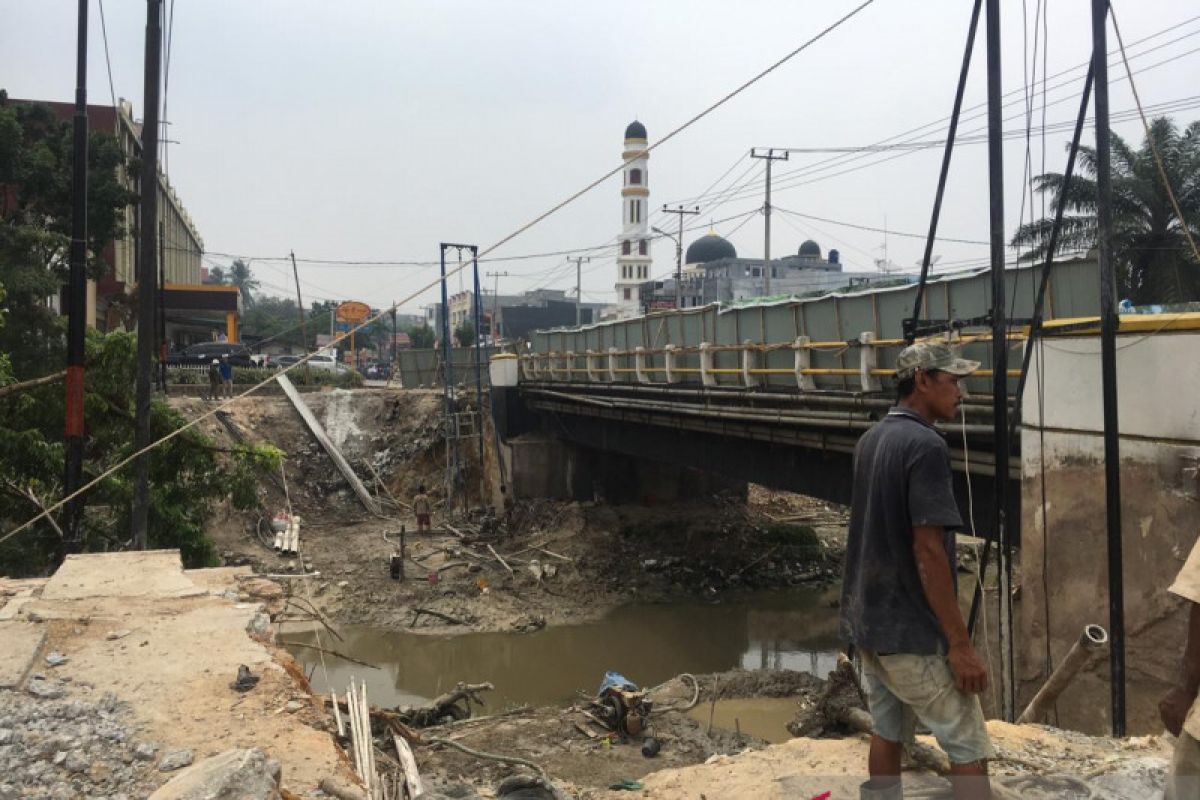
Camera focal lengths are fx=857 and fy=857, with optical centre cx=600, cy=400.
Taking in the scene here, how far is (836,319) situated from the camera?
11516 millimetres

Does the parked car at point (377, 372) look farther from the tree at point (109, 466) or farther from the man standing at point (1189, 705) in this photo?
the man standing at point (1189, 705)

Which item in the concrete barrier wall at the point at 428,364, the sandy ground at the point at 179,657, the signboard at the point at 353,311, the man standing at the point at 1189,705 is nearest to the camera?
the man standing at the point at 1189,705

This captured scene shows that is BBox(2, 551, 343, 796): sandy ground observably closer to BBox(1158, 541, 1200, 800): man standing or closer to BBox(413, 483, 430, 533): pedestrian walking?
BBox(1158, 541, 1200, 800): man standing

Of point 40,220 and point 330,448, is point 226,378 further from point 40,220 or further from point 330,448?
point 40,220

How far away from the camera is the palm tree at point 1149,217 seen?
75.2 ft

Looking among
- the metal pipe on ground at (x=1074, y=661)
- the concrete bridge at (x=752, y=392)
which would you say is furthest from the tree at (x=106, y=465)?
the metal pipe on ground at (x=1074, y=661)

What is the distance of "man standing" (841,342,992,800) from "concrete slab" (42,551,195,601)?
5.00 m

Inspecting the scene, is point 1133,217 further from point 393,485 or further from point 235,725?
point 235,725

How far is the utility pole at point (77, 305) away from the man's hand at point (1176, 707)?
991cm

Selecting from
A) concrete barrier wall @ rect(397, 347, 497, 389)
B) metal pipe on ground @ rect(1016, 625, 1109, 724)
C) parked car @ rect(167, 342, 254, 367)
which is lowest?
metal pipe on ground @ rect(1016, 625, 1109, 724)

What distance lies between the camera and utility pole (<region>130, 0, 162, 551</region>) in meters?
9.78

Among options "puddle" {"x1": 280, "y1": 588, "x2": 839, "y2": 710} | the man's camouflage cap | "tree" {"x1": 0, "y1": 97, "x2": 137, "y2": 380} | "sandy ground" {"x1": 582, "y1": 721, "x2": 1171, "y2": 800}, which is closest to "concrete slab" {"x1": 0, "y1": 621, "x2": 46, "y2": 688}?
"sandy ground" {"x1": 582, "y1": 721, "x2": 1171, "y2": 800}

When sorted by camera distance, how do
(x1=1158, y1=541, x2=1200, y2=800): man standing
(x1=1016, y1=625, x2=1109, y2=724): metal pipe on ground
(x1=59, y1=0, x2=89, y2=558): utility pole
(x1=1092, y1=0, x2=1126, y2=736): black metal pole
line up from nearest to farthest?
1. (x1=1158, y1=541, x2=1200, y2=800): man standing
2. (x1=1016, y1=625, x2=1109, y2=724): metal pipe on ground
3. (x1=1092, y1=0, x2=1126, y2=736): black metal pole
4. (x1=59, y1=0, x2=89, y2=558): utility pole

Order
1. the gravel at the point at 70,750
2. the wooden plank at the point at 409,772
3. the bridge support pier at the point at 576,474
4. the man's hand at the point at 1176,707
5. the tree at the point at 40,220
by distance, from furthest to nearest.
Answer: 1. the bridge support pier at the point at 576,474
2. the tree at the point at 40,220
3. the wooden plank at the point at 409,772
4. the gravel at the point at 70,750
5. the man's hand at the point at 1176,707
